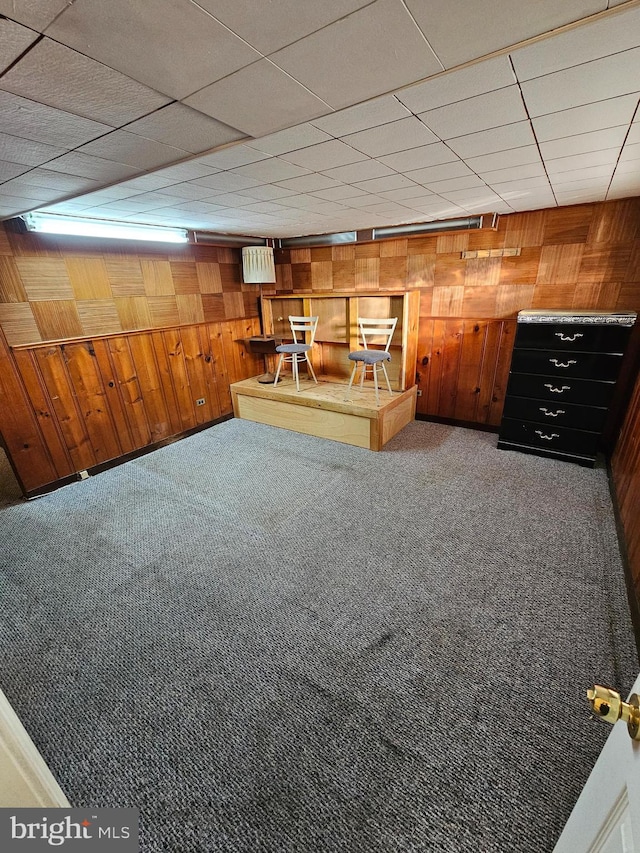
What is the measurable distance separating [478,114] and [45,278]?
3182 millimetres

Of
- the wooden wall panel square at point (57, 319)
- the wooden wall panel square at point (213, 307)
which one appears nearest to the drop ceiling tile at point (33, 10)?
the wooden wall panel square at point (57, 319)

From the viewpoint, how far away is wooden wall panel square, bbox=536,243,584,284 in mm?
3018

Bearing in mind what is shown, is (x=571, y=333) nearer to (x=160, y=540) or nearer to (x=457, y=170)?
(x=457, y=170)

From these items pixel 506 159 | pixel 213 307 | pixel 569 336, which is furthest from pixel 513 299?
pixel 213 307

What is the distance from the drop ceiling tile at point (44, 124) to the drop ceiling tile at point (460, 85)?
114cm

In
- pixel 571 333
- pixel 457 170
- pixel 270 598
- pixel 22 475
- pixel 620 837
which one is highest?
pixel 457 170

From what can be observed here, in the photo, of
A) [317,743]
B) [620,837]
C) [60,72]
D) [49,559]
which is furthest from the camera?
[49,559]

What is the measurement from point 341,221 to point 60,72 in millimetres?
2796

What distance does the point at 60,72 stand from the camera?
3.17ft

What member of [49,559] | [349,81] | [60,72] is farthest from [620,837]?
[49,559]

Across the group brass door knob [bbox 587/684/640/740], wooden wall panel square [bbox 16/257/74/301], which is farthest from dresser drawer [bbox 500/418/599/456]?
wooden wall panel square [bbox 16/257/74/301]

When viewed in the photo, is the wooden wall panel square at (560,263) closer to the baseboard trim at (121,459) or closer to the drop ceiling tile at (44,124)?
the drop ceiling tile at (44,124)

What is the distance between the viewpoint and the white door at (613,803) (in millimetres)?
462

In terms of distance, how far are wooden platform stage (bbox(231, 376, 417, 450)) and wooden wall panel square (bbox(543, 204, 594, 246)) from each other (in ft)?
6.18
